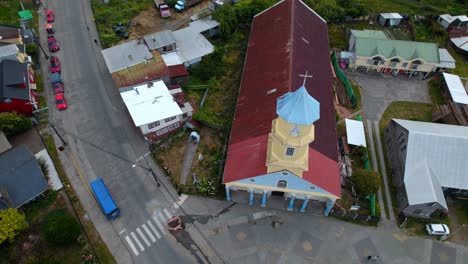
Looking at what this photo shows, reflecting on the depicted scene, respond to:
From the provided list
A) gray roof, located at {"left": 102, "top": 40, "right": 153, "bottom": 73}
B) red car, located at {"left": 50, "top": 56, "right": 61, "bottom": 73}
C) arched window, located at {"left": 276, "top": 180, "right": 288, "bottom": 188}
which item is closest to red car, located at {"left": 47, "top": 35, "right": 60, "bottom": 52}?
red car, located at {"left": 50, "top": 56, "right": 61, "bottom": 73}

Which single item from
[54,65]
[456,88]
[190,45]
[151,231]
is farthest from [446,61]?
[54,65]

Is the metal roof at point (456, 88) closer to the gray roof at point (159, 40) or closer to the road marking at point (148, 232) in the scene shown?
the gray roof at point (159, 40)

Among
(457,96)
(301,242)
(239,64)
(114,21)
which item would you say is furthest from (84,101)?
(457,96)

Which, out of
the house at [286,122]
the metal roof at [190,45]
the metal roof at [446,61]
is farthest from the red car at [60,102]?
the metal roof at [446,61]

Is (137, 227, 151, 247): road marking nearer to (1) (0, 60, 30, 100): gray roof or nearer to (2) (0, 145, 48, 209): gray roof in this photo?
(2) (0, 145, 48, 209): gray roof

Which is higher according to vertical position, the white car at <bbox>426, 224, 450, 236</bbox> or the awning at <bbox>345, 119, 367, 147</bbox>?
the awning at <bbox>345, 119, 367, 147</bbox>

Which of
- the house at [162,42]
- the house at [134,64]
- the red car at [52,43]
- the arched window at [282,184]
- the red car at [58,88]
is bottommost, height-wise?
the arched window at [282,184]

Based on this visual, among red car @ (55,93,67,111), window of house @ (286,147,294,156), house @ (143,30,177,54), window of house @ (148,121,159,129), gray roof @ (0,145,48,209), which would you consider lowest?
gray roof @ (0,145,48,209)

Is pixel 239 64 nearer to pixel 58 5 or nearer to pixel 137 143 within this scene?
pixel 137 143
